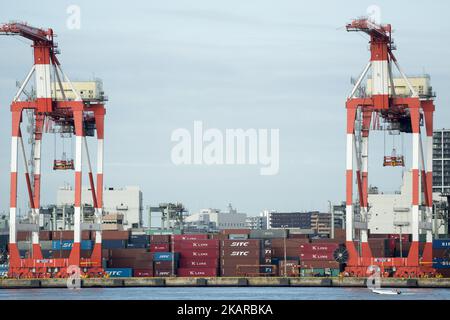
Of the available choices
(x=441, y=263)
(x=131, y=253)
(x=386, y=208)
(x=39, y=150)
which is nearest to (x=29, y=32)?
(x=39, y=150)

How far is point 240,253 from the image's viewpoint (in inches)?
3408

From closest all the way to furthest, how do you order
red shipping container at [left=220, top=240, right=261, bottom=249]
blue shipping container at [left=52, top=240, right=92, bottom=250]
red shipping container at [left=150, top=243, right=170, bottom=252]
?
red shipping container at [left=220, top=240, right=261, bottom=249] < blue shipping container at [left=52, top=240, right=92, bottom=250] < red shipping container at [left=150, top=243, right=170, bottom=252]

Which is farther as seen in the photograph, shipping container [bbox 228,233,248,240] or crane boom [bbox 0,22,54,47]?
shipping container [bbox 228,233,248,240]

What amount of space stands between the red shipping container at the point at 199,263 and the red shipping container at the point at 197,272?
0.45 m

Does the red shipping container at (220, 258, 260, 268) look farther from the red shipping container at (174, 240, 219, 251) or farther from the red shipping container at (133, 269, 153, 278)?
the red shipping container at (133, 269, 153, 278)

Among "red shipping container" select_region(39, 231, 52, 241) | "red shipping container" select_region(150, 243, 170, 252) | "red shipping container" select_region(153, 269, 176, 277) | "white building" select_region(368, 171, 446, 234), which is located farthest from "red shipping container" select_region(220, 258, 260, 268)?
"white building" select_region(368, 171, 446, 234)

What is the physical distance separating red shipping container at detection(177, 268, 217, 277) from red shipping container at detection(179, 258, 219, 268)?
45 cm

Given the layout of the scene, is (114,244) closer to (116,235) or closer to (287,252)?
(116,235)

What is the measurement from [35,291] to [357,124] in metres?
27.3

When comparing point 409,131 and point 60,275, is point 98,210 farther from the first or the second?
point 409,131

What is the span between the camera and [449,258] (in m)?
84.1

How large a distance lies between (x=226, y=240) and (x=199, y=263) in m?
2.87

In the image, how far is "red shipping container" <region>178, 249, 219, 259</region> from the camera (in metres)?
87.2

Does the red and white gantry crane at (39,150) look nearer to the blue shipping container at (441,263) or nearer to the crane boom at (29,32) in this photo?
the crane boom at (29,32)
